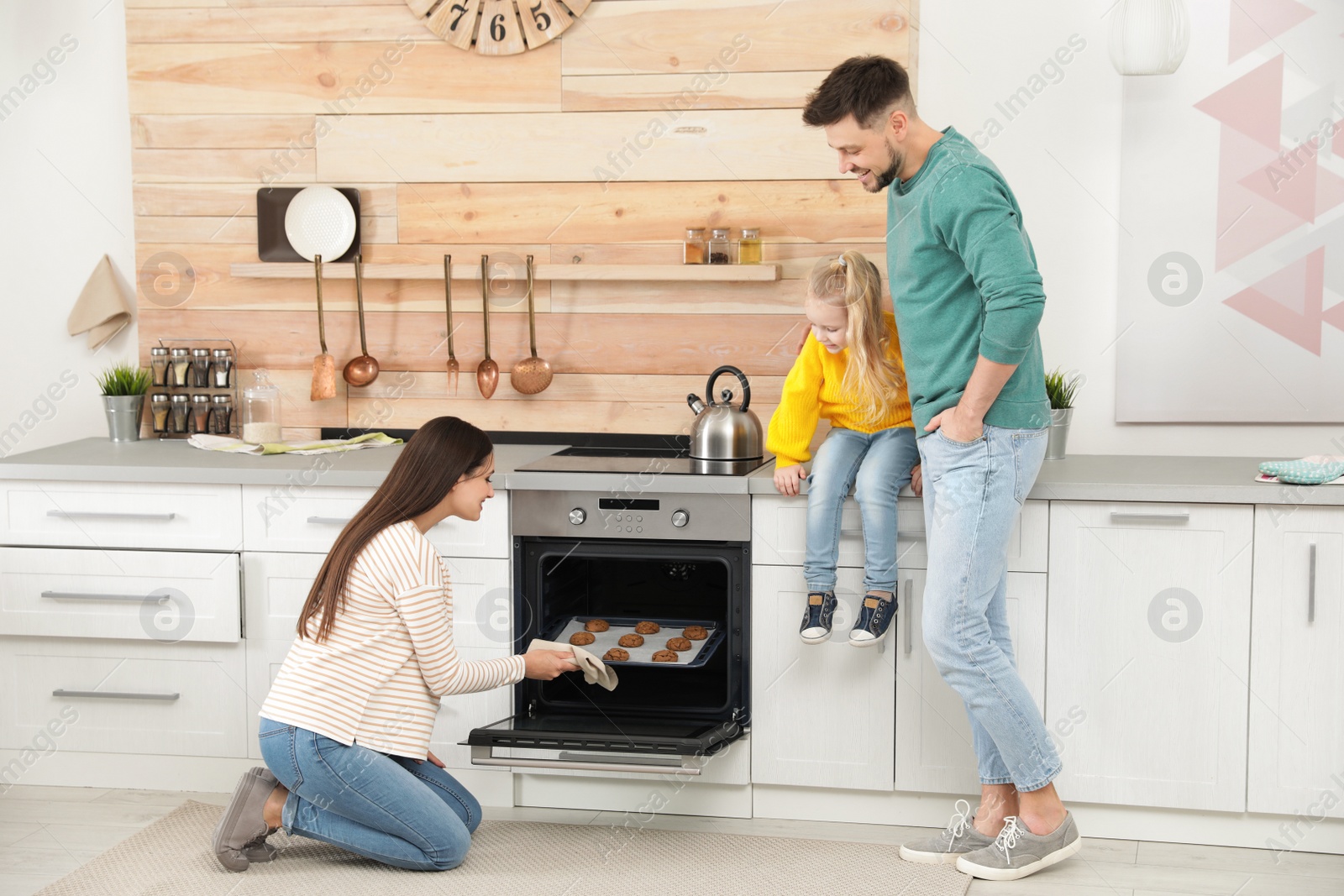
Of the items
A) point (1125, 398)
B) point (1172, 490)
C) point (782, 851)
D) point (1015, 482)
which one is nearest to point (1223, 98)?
point (1125, 398)

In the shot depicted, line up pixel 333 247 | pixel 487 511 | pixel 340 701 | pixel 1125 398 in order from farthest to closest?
pixel 333 247 → pixel 1125 398 → pixel 487 511 → pixel 340 701

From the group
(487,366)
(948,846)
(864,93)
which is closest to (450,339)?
(487,366)

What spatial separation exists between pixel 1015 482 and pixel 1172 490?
387mm

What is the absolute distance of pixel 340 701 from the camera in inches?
89.1

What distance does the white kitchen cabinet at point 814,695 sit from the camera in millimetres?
2592

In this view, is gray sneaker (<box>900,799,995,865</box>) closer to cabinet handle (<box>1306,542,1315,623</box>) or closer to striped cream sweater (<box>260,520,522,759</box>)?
cabinet handle (<box>1306,542,1315,623</box>)

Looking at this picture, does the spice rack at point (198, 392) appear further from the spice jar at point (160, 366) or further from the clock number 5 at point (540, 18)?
the clock number 5 at point (540, 18)

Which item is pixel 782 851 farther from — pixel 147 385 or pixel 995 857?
pixel 147 385

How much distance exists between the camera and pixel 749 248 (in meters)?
2.96

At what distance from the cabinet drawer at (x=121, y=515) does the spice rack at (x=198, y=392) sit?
463mm

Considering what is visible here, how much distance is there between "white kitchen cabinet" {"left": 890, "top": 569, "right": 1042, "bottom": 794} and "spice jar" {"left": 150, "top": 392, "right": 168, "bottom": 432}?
6.31 ft

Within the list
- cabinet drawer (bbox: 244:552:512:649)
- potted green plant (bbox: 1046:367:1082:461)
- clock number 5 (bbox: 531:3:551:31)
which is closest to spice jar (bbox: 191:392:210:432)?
cabinet drawer (bbox: 244:552:512:649)

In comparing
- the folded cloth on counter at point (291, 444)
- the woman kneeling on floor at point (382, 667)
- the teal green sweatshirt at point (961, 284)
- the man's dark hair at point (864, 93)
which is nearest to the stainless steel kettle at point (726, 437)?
the teal green sweatshirt at point (961, 284)

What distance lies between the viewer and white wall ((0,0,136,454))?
3.27 m
